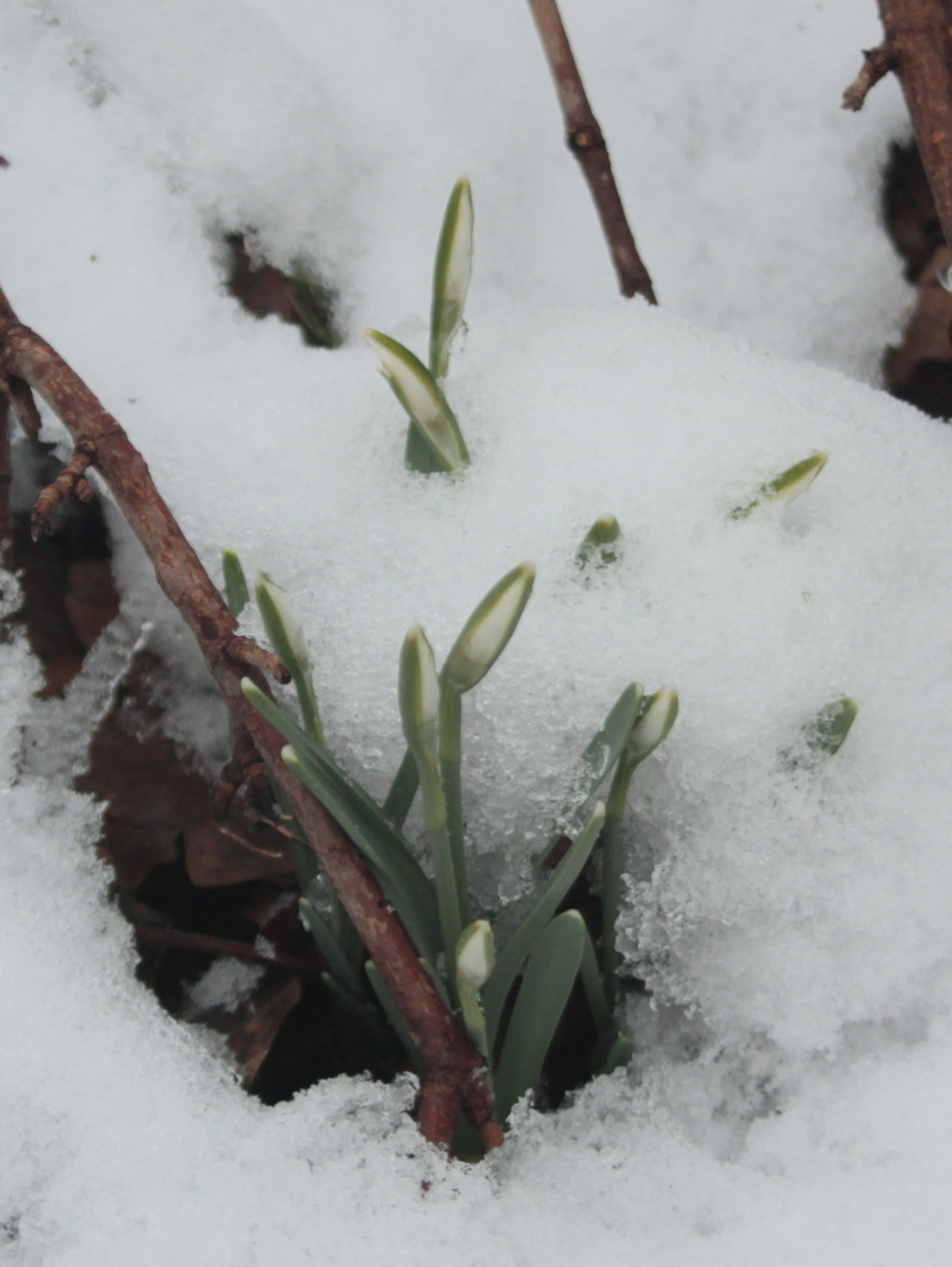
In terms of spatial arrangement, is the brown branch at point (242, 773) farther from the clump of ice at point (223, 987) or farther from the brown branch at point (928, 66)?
the brown branch at point (928, 66)

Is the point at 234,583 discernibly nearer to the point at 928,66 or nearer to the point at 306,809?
the point at 306,809

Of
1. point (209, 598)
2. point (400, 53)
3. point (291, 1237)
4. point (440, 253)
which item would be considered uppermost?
point (400, 53)

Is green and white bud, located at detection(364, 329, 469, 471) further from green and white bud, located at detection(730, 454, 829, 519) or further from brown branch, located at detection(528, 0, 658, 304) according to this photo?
brown branch, located at detection(528, 0, 658, 304)

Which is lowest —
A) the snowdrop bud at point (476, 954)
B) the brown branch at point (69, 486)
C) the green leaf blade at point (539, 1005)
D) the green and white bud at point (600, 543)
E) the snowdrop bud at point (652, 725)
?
the green leaf blade at point (539, 1005)

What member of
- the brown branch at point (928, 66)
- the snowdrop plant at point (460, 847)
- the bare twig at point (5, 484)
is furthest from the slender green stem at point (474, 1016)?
the brown branch at point (928, 66)

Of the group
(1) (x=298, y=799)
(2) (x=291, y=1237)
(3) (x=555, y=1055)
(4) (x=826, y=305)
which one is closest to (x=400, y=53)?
(4) (x=826, y=305)

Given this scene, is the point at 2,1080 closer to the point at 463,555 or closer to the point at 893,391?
the point at 463,555

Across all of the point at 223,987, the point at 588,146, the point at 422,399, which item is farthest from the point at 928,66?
the point at 223,987
